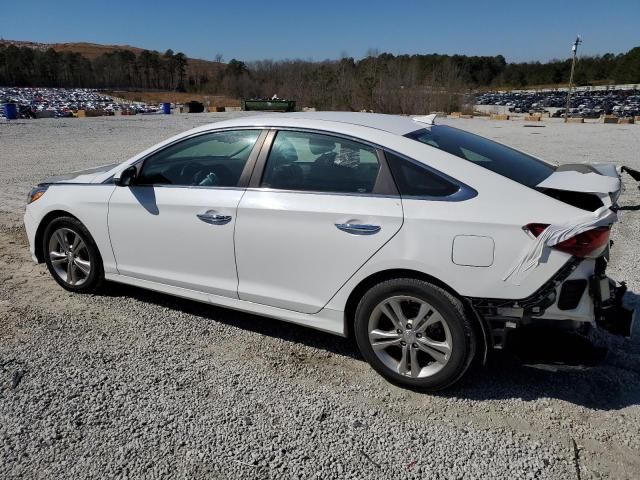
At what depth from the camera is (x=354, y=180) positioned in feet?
10.6

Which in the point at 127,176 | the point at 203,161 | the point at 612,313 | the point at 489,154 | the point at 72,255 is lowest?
the point at 72,255

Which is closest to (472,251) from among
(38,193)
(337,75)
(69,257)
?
(69,257)

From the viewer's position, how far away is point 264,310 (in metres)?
3.60

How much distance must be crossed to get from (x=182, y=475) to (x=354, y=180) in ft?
6.36

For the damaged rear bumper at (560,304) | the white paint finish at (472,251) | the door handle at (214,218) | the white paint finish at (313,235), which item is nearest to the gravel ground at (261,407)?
the damaged rear bumper at (560,304)

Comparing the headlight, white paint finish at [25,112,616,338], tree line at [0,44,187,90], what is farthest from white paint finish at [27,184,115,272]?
tree line at [0,44,187,90]

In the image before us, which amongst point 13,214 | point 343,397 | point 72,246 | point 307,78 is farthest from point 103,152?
point 307,78

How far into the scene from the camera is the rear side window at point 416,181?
296 cm

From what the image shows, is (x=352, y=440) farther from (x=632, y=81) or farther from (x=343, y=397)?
(x=632, y=81)

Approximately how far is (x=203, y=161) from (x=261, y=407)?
1.99 metres

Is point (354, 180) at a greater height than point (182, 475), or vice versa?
point (354, 180)

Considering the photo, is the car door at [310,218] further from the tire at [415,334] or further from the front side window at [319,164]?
the tire at [415,334]

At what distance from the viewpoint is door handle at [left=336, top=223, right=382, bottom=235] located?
303cm

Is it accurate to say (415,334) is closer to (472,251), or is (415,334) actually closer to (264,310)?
(472,251)
